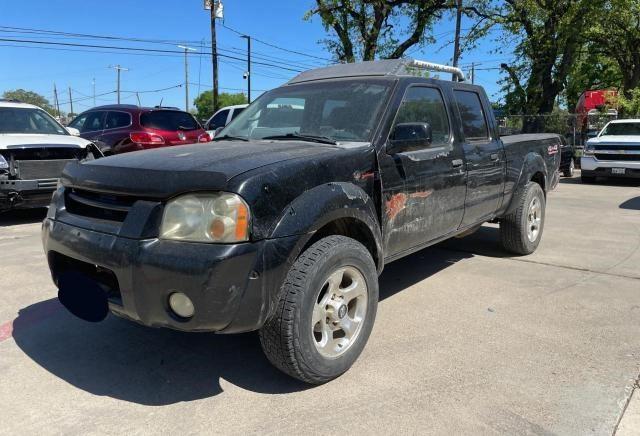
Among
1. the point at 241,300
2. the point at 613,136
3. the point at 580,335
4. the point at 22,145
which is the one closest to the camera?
the point at 241,300

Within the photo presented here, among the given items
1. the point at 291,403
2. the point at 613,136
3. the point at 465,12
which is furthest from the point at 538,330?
the point at 465,12

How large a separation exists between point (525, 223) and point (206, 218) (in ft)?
13.9

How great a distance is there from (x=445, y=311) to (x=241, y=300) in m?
2.24

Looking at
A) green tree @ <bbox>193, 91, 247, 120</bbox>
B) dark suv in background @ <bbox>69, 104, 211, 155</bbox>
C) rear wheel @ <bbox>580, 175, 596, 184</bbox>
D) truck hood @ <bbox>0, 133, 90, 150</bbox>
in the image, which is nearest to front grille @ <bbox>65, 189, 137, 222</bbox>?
truck hood @ <bbox>0, 133, 90, 150</bbox>

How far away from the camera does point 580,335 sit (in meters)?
3.74

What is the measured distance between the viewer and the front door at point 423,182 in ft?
11.7

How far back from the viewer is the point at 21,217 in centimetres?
847

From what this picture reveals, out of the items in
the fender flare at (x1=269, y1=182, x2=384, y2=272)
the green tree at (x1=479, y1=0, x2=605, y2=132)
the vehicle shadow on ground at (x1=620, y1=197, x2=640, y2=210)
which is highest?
the green tree at (x1=479, y1=0, x2=605, y2=132)

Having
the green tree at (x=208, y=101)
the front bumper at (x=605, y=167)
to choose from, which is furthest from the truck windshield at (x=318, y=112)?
the green tree at (x=208, y=101)

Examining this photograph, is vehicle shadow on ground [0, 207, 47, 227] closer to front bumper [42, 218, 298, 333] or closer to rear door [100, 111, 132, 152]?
rear door [100, 111, 132, 152]

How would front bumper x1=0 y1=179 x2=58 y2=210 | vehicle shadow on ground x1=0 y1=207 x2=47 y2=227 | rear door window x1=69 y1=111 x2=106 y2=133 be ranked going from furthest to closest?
rear door window x1=69 y1=111 x2=106 y2=133 → vehicle shadow on ground x1=0 y1=207 x2=47 y2=227 → front bumper x1=0 y1=179 x2=58 y2=210

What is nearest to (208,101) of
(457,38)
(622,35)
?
(457,38)

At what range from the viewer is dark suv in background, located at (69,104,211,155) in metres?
9.98

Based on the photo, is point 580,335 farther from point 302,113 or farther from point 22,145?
point 22,145
